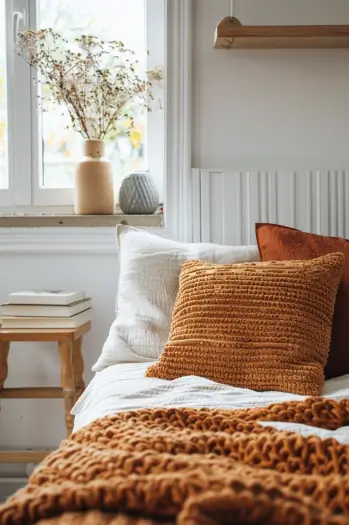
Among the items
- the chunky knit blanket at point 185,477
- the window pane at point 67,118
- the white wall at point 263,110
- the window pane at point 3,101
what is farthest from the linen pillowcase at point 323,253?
the window pane at point 3,101

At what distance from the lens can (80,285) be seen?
259 centimetres

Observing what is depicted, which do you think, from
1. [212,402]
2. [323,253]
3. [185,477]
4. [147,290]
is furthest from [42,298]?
[185,477]

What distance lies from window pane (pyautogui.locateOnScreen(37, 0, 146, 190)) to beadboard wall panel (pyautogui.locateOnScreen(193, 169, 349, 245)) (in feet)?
1.49

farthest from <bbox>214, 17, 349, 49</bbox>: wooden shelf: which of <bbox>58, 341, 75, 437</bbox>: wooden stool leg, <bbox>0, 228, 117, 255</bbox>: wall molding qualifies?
<bbox>58, 341, 75, 437</bbox>: wooden stool leg

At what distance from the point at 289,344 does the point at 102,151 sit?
126 cm

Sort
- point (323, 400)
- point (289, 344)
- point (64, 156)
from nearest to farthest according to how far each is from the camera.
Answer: point (323, 400), point (289, 344), point (64, 156)

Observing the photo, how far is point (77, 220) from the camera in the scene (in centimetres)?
258

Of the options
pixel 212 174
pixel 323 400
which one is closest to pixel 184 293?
pixel 323 400

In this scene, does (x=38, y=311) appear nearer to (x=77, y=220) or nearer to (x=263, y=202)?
(x=77, y=220)

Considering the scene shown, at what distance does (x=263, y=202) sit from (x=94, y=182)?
2.02 ft

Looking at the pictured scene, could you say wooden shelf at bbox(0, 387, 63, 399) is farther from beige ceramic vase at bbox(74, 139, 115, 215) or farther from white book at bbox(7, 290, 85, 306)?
beige ceramic vase at bbox(74, 139, 115, 215)

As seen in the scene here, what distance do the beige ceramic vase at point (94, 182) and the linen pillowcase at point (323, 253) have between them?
2.37 feet

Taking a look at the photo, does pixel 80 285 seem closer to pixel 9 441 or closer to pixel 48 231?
pixel 48 231

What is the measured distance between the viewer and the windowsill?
8.41ft
